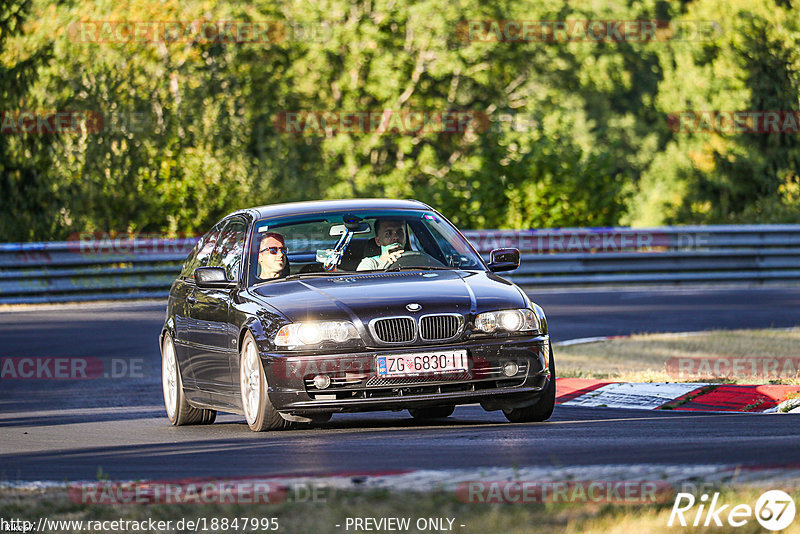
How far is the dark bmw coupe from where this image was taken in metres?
9.01

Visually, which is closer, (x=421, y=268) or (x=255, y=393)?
(x=255, y=393)

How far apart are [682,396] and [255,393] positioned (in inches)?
138

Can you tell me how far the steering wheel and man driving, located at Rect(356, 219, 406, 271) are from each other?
3 centimetres

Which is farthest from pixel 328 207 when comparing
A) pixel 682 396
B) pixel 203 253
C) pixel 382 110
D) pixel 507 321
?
pixel 382 110

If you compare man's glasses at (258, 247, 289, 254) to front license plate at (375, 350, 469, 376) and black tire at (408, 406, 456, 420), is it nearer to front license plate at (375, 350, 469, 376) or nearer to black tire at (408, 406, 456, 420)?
black tire at (408, 406, 456, 420)

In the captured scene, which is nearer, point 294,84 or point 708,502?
point 708,502

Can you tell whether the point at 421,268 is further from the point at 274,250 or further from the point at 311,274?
the point at 274,250

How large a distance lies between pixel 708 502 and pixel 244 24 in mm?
40538

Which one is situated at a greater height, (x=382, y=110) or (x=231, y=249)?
(x=382, y=110)

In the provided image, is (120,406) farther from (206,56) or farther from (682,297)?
(206,56)

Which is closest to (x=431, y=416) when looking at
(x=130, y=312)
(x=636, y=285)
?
(x=130, y=312)

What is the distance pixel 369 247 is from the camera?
10.3m

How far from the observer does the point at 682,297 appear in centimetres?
2362

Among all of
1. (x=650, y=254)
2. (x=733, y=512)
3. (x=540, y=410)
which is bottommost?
(x=650, y=254)
